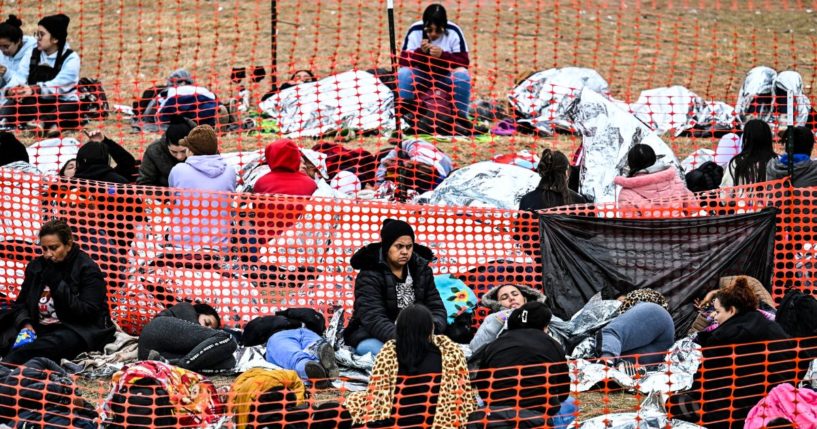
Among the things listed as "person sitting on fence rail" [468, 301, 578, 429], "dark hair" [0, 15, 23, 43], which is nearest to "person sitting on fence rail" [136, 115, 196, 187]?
"dark hair" [0, 15, 23, 43]

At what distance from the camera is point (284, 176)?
1169 cm

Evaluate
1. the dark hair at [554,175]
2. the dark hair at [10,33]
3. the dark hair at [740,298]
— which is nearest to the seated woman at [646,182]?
the dark hair at [554,175]

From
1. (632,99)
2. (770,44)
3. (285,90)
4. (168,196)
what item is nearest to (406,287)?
(168,196)

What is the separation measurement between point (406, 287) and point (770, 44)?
38.4ft

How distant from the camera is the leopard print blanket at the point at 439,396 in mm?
8195

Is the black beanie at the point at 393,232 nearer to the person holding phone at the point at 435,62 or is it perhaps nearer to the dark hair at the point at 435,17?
the person holding phone at the point at 435,62

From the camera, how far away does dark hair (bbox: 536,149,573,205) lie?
11.1 meters

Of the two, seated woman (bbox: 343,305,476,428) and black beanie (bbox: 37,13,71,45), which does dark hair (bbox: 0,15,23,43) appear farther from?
seated woman (bbox: 343,305,476,428)

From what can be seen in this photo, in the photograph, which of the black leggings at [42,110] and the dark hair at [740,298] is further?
the black leggings at [42,110]

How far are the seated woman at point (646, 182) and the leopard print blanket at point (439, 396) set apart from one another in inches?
123

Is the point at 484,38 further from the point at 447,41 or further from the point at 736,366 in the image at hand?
the point at 736,366

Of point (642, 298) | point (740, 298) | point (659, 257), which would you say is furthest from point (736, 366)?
point (659, 257)

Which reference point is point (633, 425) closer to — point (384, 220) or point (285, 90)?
point (384, 220)

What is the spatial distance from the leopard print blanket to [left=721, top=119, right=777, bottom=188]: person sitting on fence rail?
165 inches
